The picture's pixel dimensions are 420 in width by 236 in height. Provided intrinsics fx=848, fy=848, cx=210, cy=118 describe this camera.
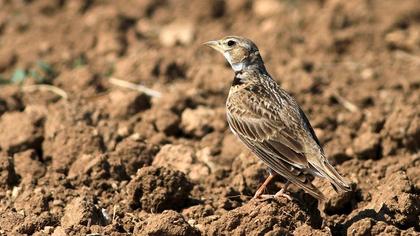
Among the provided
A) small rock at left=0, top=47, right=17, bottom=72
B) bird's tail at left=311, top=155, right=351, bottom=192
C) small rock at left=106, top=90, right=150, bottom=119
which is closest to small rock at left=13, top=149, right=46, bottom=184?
small rock at left=106, top=90, right=150, bottom=119

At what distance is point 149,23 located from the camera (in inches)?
508

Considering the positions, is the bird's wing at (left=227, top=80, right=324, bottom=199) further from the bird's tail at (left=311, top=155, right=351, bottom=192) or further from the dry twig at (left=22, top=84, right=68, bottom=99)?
the dry twig at (left=22, top=84, right=68, bottom=99)

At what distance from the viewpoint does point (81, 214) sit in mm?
6406

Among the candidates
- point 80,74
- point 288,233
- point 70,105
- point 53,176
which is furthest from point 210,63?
point 288,233

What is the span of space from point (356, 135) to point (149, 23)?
500 centimetres

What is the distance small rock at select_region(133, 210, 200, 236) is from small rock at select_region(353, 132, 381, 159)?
A: 8.47ft

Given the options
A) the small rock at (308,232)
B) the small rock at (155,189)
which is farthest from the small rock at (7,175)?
the small rock at (308,232)

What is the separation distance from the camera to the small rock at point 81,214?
6402 mm

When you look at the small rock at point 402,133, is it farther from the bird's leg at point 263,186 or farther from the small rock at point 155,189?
the small rock at point 155,189

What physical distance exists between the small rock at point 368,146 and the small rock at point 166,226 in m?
2.58

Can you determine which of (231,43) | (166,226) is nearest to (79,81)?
(231,43)

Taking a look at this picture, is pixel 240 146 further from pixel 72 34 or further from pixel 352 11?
pixel 352 11

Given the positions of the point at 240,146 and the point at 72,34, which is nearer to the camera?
the point at 240,146

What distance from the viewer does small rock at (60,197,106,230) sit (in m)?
6.40
